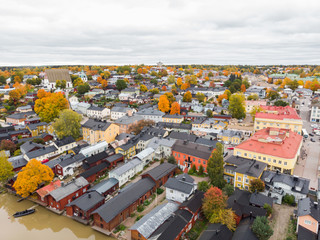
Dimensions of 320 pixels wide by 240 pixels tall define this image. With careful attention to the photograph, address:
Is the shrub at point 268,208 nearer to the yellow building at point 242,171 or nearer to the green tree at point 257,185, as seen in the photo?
the green tree at point 257,185

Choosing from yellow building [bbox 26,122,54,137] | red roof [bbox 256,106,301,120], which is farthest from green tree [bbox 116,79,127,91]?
red roof [bbox 256,106,301,120]

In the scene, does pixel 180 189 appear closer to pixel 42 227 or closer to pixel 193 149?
pixel 193 149

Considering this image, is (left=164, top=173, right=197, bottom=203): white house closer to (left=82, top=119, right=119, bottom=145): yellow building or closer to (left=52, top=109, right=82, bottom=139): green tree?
(left=82, top=119, right=119, bottom=145): yellow building

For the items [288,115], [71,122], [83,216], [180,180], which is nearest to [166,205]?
[180,180]

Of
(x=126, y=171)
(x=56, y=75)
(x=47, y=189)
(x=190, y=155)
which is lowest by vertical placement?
(x=47, y=189)

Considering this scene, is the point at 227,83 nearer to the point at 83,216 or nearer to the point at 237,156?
the point at 237,156

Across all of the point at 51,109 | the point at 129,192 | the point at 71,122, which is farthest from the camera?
the point at 51,109

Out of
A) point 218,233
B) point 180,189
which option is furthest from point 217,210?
point 180,189
